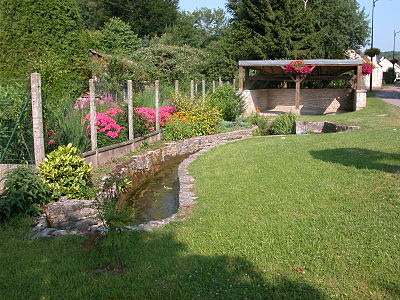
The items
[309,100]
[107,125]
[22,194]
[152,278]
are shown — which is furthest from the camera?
[309,100]

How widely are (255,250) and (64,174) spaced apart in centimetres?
342

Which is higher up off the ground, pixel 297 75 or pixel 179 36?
pixel 179 36

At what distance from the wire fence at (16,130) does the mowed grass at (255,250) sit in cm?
223

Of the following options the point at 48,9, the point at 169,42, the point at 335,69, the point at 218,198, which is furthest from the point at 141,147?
the point at 169,42

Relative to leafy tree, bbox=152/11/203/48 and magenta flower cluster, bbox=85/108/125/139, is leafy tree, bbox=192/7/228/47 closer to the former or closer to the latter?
leafy tree, bbox=152/11/203/48

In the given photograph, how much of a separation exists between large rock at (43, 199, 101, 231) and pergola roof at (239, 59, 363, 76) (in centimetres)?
1613

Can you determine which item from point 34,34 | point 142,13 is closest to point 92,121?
point 34,34

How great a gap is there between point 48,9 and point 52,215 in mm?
11109

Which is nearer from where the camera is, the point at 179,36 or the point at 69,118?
the point at 69,118

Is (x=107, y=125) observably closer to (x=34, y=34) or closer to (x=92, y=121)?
(x=92, y=121)

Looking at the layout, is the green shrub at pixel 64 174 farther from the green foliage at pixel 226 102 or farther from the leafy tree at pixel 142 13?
the leafy tree at pixel 142 13

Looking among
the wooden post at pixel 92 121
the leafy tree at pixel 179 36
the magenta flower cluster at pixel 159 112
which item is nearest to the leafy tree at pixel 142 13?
the leafy tree at pixel 179 36

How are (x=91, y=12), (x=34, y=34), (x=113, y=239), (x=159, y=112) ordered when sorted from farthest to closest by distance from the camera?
(x=91, y=12) < (x=34, y=34) < (x=159, y=112) < (x=113, y=239)

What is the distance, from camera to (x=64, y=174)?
6.26 metres
